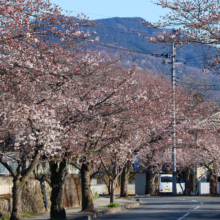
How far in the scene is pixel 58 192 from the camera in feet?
50.8

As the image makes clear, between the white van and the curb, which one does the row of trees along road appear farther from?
the white van

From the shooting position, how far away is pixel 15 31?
910 cm

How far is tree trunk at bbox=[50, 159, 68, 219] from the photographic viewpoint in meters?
15.2

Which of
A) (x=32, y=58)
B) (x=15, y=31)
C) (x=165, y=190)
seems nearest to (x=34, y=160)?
(x=32, y=58)

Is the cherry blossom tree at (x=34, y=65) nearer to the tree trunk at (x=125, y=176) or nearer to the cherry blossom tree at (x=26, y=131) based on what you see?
the cherry blossom tree at (x=26, y=131)

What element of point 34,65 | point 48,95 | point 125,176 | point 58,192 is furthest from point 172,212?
point 34,65

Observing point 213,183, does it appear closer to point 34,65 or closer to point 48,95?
point 48,95

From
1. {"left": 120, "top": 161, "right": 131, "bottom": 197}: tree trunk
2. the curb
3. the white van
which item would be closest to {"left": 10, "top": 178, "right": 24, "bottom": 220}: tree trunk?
the curb

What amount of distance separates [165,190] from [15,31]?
40525 mm

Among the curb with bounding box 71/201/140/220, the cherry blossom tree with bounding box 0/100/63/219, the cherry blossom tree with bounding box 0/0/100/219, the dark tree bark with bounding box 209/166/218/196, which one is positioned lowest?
the curb with bounding box 71/201/140/220

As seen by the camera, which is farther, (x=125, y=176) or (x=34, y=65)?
(x=125, y=176)

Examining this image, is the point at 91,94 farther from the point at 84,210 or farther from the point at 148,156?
the point at 148,156


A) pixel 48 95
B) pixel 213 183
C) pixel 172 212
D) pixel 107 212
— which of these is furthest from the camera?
pixel 213 183

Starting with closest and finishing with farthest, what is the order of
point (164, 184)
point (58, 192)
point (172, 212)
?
point (58, 192)
point (172, 212)
point (164, 184)
